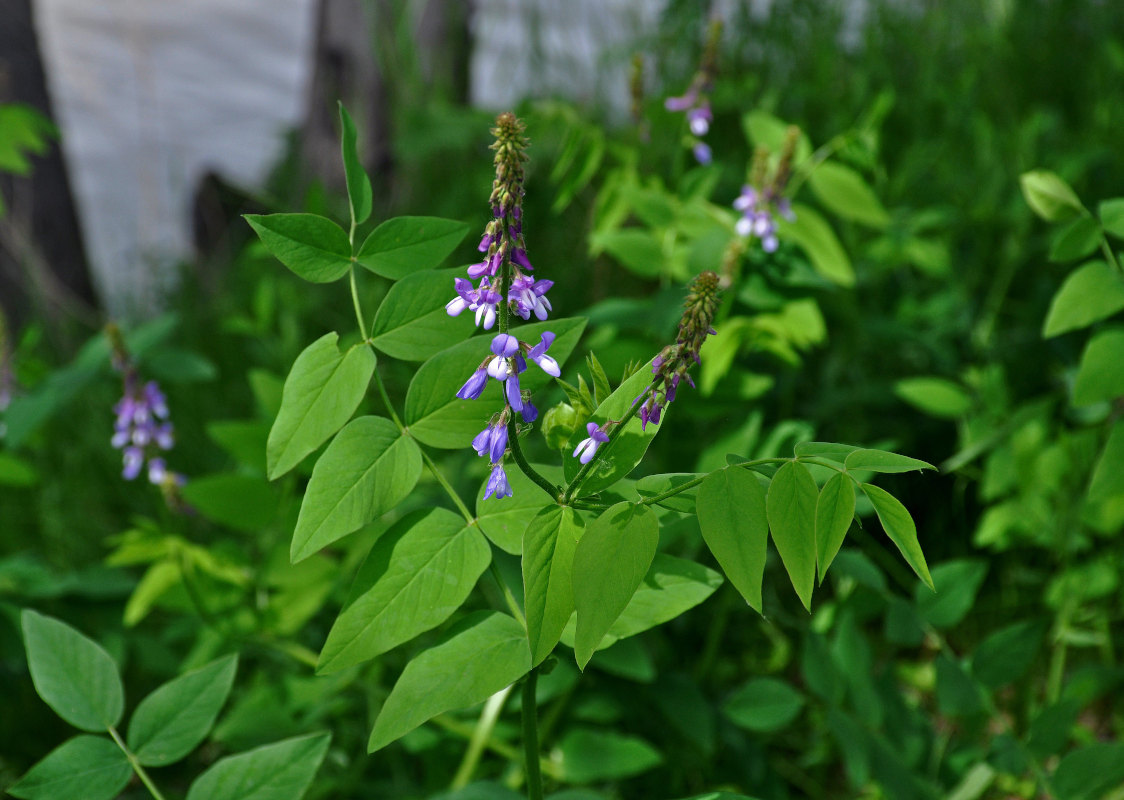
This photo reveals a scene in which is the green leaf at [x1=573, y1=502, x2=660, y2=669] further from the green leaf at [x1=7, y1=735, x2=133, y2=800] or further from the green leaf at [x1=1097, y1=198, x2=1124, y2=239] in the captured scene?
the green leaf at [x1=1097, y1=198, x2=1124, y2=239]

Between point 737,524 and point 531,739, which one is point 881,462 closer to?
point 737,524

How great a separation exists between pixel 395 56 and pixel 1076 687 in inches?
112

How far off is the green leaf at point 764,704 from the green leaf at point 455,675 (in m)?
0.67

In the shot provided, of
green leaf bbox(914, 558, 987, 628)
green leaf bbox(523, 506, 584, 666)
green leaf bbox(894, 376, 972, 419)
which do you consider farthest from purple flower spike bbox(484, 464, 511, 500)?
green leaf bbox(894, 376, 972, 419)

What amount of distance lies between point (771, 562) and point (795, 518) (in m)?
1.18

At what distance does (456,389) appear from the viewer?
28.1 inches

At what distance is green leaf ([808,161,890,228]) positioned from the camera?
1.43 meters

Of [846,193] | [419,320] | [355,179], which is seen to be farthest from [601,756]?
[846,193]

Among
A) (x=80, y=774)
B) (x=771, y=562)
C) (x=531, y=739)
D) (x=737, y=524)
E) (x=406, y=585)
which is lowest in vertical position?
(x=771, y=562)

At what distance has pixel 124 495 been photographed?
2367mm

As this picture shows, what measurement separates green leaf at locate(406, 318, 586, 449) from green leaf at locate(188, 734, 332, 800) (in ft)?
1.05

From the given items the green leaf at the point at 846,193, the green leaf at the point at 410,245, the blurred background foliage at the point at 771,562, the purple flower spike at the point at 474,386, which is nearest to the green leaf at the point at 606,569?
the purple flower spike at the point at 474,386

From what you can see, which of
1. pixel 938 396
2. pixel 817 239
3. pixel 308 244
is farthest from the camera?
pixel 938 396

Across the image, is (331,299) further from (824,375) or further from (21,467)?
(824,375)
